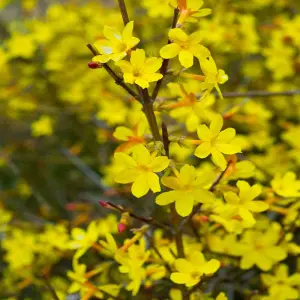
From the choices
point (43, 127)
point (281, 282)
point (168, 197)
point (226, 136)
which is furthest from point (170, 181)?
point (43, 127)

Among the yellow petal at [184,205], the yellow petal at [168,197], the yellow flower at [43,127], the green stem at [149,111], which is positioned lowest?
the yellow flower at [43,127]

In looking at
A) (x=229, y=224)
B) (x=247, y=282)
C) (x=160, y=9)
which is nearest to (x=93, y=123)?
(x=160, y=9)

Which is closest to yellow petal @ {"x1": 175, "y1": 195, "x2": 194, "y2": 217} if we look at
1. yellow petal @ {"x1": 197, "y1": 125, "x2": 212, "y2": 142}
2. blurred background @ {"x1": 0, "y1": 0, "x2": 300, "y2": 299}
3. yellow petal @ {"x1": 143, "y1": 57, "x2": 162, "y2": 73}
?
yellow petal @ {"x1": 197, "y1": 125, "x2": 212, "y2": 142}

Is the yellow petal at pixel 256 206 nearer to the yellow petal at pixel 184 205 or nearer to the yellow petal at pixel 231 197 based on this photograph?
the yellow petal at pixel 231 197

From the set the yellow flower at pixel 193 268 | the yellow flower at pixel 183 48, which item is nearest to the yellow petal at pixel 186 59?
the yellow flower at pixel 183 48

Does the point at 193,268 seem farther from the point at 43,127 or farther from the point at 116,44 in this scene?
the point at 43,127

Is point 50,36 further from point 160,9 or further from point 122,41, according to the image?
point 122,41
